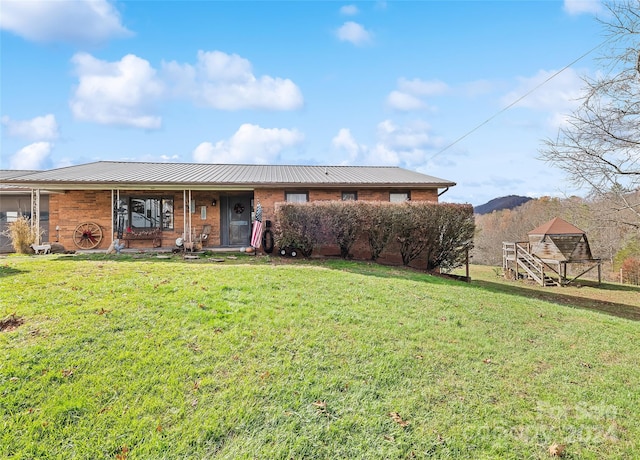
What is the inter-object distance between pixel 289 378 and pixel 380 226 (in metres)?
8.59

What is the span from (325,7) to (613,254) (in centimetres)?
2363

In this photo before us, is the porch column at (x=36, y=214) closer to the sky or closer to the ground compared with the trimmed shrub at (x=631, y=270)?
closer to the sky

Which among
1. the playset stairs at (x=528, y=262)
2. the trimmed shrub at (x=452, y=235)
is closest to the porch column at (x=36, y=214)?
the trimmed shrub at (x=452, y=235)

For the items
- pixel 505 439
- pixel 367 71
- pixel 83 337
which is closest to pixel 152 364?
pixel 83 337

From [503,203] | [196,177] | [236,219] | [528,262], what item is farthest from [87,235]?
[503,203]

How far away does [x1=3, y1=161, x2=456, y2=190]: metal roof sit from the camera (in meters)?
12.2

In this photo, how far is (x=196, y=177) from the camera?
13.8 meters

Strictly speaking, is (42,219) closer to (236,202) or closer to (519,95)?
(236,202)

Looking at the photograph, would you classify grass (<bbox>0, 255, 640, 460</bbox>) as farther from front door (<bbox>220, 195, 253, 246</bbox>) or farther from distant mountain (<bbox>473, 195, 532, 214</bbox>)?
distant mountain (<bbox>473, 195, 532, 214</bbox>)

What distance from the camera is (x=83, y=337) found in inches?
158

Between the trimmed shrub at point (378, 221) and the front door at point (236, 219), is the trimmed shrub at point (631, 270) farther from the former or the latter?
the front door at point (236, 219)

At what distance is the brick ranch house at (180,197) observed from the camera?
42.2ft

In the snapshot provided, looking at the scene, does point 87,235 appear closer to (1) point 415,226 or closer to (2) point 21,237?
(2) point 21,237

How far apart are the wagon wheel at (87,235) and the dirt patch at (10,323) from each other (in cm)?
1014
